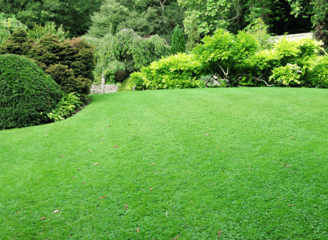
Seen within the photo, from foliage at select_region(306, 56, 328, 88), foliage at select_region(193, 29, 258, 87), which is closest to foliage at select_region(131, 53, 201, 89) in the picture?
foliage at select_region(193, 29, 258, 87)

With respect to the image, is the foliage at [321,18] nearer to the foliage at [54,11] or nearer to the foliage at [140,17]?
the foliage at [140,17]

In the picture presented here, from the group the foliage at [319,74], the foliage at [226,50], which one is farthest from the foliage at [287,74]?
the foliage at [226,50]

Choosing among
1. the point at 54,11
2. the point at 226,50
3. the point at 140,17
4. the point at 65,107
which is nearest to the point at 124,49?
the point at 226,50

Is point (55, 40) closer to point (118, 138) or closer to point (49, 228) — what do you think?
point (118, 138)

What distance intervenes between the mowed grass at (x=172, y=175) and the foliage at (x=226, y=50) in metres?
3.14

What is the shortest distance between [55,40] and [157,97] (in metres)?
3.58

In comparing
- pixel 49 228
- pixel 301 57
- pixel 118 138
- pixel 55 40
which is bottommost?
pixel 49 228

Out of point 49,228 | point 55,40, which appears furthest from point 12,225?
point 55,40

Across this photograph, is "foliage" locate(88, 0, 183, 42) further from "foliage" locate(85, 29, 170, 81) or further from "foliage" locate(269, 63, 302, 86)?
"foliage" locate(269, 63, 302, 86)

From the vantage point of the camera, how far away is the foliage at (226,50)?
8000mm

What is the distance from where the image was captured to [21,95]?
17.1ft

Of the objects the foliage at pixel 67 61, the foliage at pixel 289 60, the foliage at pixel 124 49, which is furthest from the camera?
the foliage at pixel 124 49

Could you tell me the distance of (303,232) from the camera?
2248mm

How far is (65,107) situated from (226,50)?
18.2 ft
